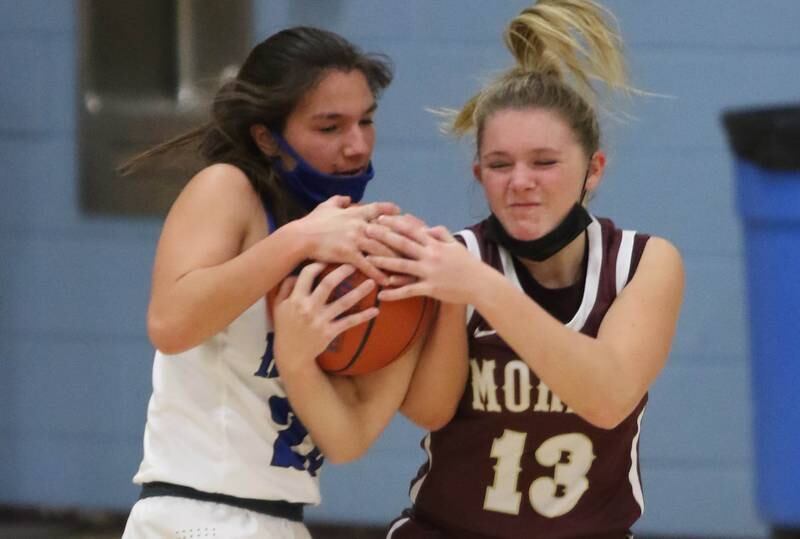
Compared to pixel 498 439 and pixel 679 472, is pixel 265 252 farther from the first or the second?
pixel 679 472

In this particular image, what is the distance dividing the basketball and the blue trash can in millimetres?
1364

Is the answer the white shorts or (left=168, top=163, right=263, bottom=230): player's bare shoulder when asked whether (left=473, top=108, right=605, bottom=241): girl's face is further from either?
the white shorts

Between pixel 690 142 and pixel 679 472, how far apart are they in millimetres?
1217

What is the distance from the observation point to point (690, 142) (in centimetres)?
525

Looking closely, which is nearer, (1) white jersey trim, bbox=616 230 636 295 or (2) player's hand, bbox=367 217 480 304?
(2) player's hand, bbox=367 217 480 304

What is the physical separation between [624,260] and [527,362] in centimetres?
39

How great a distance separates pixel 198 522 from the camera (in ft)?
9.33

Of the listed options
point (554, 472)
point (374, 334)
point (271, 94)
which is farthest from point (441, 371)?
point (271, 94)

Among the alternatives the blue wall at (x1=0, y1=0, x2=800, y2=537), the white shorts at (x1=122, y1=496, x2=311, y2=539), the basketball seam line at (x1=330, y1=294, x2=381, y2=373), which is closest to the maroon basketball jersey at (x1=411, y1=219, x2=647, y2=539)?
the basketball seam line at (x1=330, y1=294, x2=381, y2=373)

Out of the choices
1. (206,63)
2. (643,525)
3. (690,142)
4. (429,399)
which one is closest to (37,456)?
(206,63)

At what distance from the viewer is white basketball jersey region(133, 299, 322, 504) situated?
113 inches

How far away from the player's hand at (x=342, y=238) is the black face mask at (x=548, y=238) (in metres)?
0.36

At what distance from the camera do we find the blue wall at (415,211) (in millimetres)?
5234

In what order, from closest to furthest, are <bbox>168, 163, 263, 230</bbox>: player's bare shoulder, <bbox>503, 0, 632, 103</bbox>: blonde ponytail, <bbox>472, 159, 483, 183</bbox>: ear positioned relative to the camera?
<bbox>168, 163, 263, 230</bbox>: player's bare shoulder → <bbox>472, 159, 483, 183</bbox>: ear → <bbox>503, 0, 632, 103</bbox>: blonde ponytail
